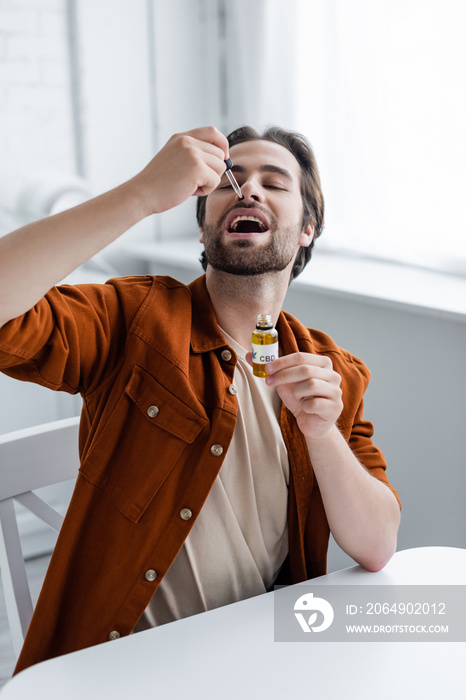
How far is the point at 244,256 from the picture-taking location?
1331mm

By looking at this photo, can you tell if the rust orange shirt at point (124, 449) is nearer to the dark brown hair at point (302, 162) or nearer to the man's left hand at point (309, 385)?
the man's left hand at point (309, 385)

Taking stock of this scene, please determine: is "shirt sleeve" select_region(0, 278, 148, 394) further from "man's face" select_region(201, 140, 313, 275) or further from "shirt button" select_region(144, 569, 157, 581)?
"shirt button" select_region(144, 569, 157, 581)

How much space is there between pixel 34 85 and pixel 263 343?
1.81 meters

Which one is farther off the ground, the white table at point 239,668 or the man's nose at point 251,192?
the man's nose at point 251,192

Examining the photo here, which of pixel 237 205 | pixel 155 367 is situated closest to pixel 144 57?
pixel 237 205

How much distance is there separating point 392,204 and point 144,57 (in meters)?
1.13

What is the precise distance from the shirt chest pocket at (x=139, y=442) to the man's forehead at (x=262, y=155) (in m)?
0.50

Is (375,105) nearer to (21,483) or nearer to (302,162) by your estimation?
(302,162)

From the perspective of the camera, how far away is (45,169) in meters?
2.54

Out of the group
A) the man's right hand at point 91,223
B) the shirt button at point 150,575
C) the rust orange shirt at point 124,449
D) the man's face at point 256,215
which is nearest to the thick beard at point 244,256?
the man's face at point 256,215

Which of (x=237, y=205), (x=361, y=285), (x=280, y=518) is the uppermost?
(x=237, y=205)

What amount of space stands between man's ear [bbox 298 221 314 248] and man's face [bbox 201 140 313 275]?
8 centimetres

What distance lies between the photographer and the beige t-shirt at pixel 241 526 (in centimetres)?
123

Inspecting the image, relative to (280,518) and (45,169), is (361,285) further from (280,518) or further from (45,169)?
(45,169)
